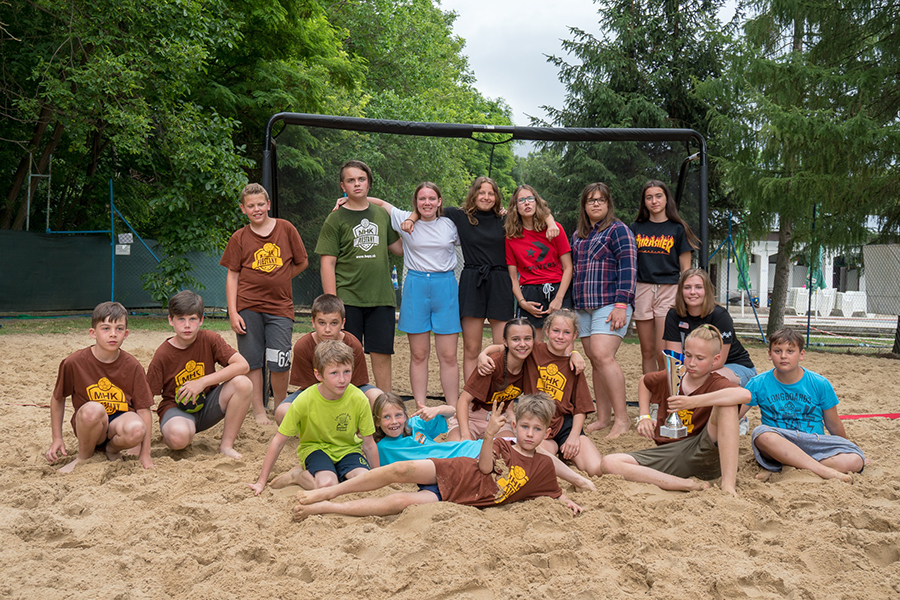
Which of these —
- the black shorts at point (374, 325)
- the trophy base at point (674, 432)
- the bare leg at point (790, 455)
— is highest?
the black shorts at point (374, 325)

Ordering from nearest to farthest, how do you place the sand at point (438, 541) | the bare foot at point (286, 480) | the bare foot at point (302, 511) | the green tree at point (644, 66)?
the sand at point (438, 541) < the bare foot at point (302, 511) < the bare foot at point (286, 480) < the green tree at point (644, 66)

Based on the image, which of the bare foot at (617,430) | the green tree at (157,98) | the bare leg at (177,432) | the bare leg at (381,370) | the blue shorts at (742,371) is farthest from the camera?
the green tree at (157,98)

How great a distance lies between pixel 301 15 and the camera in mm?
13227

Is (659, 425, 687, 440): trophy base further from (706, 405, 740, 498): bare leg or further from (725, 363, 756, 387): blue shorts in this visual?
(725, 363, 756, 387): blue shorts

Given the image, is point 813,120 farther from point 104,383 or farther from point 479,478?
point 104,383

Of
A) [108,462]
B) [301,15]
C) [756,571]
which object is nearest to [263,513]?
[108,462]

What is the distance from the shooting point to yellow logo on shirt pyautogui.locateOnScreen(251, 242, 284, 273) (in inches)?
173

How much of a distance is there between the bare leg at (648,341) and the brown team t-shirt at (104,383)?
10.6ft

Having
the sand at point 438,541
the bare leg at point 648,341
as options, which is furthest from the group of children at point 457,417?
the bare leg at point 648,341

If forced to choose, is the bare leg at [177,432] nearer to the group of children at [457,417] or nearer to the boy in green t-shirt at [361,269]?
the group of children at [457,417]

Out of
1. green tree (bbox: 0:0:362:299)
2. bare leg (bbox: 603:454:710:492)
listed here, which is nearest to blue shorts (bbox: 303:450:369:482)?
bare leg (bbox: 603:454:710:492)

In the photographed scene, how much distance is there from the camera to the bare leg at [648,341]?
15.2ft

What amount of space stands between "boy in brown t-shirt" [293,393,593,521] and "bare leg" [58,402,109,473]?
4.07 feet

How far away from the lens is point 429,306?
443cm
